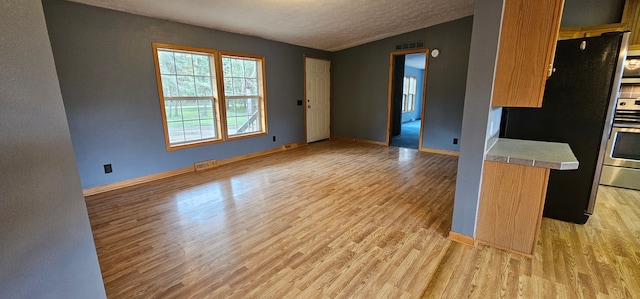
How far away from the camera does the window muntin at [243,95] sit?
4.61 metres

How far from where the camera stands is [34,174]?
0.74 metres

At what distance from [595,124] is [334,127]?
5.06m

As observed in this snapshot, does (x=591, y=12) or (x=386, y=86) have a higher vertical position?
(x=591, y=12)

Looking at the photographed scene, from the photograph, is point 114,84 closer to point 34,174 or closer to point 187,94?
point 187,94

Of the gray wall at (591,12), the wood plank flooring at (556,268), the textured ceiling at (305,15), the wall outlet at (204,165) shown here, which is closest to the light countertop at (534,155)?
the wood plank flooring at (556,268)

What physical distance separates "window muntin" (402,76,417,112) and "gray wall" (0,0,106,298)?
10.4 m

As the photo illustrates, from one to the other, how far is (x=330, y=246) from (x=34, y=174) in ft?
6.12

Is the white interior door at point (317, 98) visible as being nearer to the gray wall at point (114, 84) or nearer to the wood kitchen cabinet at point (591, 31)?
the gray wall at point (114, 84)

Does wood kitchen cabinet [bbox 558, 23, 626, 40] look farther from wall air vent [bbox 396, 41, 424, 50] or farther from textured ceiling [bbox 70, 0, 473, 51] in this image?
wall air vent [bbox 396, 41, 424, 50]

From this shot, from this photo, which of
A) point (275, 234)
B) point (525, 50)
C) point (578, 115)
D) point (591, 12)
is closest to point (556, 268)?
point (578, 115)

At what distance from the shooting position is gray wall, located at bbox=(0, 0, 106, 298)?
67cm

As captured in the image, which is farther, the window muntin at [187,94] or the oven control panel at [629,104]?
the window muntin at [187,94]

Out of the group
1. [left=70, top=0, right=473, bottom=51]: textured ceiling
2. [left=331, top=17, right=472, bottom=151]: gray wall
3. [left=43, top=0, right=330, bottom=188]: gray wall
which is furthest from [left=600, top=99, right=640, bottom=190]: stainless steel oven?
[left=43, top=0, right=330, bottom=188]: gray wall

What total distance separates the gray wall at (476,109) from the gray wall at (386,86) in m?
3.37
